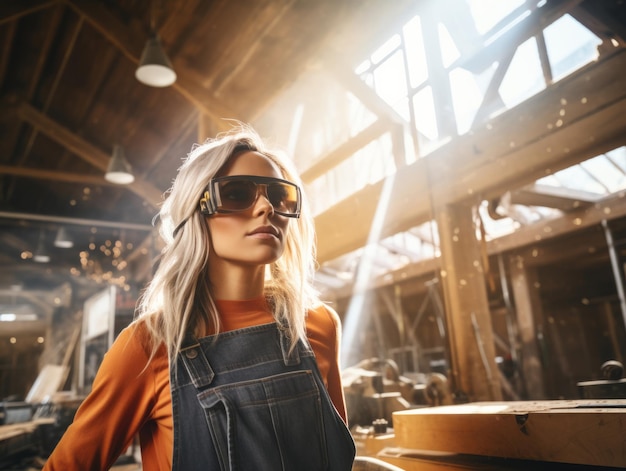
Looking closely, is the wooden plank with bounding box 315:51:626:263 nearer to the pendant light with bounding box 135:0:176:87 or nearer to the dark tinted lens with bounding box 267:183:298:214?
the dark tinted lens with bounding box 267:183:298:214

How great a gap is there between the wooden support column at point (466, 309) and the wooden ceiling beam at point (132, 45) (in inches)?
111

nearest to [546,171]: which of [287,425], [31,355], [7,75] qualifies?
[287,425]

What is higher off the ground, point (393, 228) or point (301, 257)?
point (393, 228)

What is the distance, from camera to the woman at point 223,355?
1203mm

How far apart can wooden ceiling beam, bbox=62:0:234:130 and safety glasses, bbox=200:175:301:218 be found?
397 centimetres

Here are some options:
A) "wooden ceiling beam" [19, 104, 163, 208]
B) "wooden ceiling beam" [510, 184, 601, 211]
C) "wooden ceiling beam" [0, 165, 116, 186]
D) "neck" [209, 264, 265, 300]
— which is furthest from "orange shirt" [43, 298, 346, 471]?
"wooden ceiling beam" [0, 165, 116, 186]

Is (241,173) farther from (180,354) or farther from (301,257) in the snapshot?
(180,354)

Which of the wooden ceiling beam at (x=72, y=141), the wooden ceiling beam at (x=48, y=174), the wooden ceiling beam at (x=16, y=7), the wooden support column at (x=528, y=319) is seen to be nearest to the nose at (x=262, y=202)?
the wooden ceiling beam at (x=16, y=7)

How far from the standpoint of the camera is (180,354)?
1.29 metres

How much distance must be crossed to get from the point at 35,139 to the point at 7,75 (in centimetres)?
169

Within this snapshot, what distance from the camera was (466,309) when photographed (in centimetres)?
371

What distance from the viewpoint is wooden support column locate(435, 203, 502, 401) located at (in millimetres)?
3568

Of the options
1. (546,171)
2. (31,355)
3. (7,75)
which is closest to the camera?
(546,171)

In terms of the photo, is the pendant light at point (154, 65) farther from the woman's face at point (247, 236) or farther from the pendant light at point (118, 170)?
the woman's face at point (247, 236)
